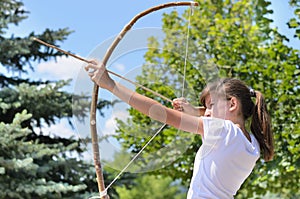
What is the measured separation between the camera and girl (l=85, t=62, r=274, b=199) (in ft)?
4.74

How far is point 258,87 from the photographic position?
4.10 meters

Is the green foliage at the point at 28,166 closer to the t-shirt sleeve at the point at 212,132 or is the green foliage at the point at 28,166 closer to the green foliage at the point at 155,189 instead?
the t-shirt sleeve at the point at 212,132

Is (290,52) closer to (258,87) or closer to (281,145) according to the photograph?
(258,87)

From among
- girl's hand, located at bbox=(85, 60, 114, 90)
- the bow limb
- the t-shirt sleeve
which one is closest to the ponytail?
the t-shirt sleeve

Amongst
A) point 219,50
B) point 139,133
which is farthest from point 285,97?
point 139,133

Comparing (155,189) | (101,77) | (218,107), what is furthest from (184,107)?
(155,189)

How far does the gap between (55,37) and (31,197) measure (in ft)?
4.10

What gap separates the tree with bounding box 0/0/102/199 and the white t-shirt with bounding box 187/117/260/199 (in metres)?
2.40

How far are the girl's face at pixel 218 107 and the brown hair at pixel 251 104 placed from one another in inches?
0.8

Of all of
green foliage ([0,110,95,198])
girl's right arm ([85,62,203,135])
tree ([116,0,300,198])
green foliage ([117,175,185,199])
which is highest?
girl's right arm ([85,62,203,135])

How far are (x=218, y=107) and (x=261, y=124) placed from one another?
234 millimetres

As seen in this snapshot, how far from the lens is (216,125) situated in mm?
1524

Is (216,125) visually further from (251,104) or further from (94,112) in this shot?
(94,112)

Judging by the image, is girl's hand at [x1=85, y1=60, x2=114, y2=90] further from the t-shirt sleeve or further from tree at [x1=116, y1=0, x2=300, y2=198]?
tree at [x1=116, y1=0, x2=300, y2=198]
